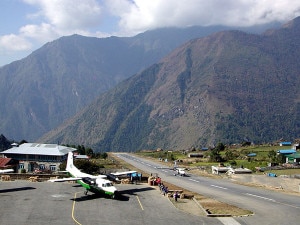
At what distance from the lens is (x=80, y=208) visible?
1756 inches

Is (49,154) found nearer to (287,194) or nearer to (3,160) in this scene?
(3,160)

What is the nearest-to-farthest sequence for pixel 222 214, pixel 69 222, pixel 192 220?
1. pixel 69 222
2. pixel 192 220
3. pixel 222 214

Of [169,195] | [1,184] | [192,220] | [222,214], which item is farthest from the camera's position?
[1,184]

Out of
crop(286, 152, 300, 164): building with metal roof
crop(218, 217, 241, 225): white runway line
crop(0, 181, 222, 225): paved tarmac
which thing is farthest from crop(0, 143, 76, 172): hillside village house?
crop(286, 152, 300, 164): building with metal roof

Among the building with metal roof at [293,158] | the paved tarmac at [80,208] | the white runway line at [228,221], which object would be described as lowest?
the white runway line at [228,221]

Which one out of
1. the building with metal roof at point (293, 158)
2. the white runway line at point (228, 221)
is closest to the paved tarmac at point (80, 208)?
the white runway line at point (228, 221)

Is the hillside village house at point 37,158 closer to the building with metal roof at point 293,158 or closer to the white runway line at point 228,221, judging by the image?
the white runway line at point 228,221

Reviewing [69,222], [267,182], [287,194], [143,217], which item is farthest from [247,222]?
[267,182]

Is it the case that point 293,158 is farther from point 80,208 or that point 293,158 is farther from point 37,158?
point 80,208

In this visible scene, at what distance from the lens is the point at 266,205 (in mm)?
52375

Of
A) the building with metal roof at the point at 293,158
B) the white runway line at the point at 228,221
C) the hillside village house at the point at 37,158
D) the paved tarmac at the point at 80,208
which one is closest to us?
the paved tarmac at the point at 80,208

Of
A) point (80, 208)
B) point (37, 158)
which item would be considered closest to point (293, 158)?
point (37, 158)

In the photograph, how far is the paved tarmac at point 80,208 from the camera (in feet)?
130

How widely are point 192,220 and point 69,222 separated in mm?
12801
